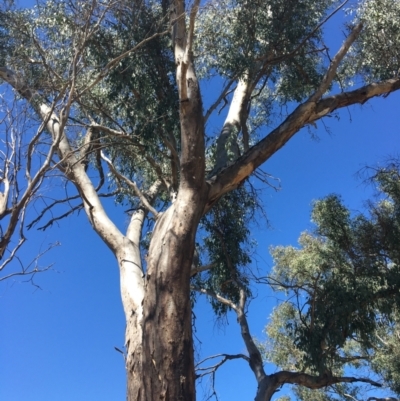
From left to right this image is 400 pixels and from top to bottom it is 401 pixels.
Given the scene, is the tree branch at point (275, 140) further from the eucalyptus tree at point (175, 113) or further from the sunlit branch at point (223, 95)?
the sunlit branch at point (223, 95)

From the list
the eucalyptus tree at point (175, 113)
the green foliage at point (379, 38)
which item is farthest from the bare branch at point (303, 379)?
the green foliage at point (379, 38)

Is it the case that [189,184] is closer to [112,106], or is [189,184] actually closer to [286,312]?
[112,106]

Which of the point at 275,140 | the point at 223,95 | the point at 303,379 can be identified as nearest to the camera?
the point at 275,140

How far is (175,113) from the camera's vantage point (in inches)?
249

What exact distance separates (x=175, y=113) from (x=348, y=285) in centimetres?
321

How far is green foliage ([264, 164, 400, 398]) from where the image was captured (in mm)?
6266

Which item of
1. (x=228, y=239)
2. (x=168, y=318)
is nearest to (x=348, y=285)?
(x=228, y=239)

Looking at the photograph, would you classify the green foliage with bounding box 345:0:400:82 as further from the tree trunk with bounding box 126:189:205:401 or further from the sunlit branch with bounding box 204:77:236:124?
the tree trunk with bounding box 126:189:205:401

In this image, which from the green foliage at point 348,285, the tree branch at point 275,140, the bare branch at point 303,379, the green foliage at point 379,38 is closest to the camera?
the tree branch at point 275,140

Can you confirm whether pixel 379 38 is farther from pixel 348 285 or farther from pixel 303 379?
pixel 303 379

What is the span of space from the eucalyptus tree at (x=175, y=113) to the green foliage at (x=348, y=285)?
0.54 meters

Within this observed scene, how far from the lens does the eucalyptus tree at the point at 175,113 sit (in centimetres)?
379

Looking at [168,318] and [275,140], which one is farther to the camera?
[275,140]

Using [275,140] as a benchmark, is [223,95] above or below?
above
